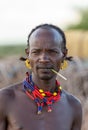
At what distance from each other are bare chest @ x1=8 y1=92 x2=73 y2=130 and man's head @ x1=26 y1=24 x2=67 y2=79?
272mm

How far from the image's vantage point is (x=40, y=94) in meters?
5.32

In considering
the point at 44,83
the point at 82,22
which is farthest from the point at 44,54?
the point at 82,22

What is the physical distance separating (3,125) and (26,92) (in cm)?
32

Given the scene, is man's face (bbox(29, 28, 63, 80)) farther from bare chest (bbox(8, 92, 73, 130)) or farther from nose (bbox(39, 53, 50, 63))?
bare chest (bbox(8, 92, 73, 130))

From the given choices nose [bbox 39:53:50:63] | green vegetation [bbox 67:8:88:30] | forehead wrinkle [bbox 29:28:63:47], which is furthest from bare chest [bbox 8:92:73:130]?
green vegetation [bbox 67:8:88:30]

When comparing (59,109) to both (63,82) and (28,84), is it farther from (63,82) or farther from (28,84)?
(63,82)

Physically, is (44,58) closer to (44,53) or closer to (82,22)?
(44,53)

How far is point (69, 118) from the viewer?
17.9 ft

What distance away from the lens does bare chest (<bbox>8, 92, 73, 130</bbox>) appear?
205 inches

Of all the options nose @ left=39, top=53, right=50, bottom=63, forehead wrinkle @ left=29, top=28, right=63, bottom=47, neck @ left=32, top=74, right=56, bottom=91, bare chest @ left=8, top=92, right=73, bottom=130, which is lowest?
bare chest @ left=8, top=92, right=73, bottom=130

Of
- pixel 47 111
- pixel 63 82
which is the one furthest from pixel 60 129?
pixel 63 82

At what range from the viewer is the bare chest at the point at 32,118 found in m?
5.22

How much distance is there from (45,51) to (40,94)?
0.36 m

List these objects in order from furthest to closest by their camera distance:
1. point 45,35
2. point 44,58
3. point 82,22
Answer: point 82,22 < point 45,35 < point 44,58
